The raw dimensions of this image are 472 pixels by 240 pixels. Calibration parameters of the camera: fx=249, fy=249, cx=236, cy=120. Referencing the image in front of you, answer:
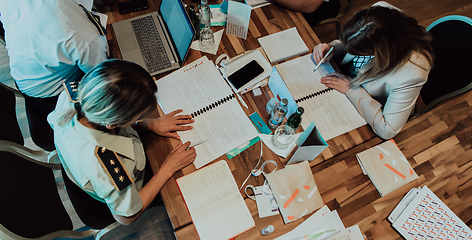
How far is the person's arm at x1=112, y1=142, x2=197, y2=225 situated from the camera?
1.14m

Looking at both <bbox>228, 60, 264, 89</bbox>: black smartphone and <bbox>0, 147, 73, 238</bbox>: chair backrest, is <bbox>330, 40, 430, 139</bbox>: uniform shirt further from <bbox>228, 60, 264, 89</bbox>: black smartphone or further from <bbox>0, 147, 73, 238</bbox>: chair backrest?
<bbox>0, 147, 73, 238</bbox>: chair backrest

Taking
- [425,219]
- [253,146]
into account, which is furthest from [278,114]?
[425,219]

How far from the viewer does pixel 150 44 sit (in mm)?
1465

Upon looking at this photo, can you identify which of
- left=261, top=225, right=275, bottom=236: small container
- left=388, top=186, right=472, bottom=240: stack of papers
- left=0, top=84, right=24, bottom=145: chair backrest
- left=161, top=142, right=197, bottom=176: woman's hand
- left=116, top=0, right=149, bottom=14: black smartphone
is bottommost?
left=388, top=186, right=472, bottom=240: stack of papers

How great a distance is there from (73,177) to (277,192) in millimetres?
920

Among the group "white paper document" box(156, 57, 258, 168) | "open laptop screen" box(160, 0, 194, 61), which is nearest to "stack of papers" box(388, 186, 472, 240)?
"white paper document" box(156, 57, 258, 168)

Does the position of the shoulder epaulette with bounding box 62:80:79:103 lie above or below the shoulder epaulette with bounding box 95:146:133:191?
above

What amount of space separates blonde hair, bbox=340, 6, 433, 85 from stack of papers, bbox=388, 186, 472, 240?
670 mm

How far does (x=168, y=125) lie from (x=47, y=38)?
666 millimetres

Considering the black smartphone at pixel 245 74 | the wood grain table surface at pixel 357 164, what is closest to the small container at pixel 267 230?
the wood grain table surface at pixel 357 164

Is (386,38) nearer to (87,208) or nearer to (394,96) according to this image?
(394,96)

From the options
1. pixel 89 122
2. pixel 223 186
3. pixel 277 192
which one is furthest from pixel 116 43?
pixel 277 192

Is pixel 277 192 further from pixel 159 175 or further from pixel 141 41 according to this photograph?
pixel 141 41

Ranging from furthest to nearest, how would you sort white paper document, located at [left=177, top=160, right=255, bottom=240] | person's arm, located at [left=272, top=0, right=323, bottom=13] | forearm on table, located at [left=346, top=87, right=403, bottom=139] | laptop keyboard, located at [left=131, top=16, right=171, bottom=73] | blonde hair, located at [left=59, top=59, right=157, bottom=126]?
person's arm, located at [left=272, top=0, right=323, bottom=13], laptop keyboard, located at [left=131, top=16, right=171, bottom=73], forearm on table, located at [left=346, top=87, right=403, bottom=139], white paper document, located at [left=177, top=160, right=255, bottom=240], blonde hair, located at [left=59, top=59, right=157, bottom=126]
